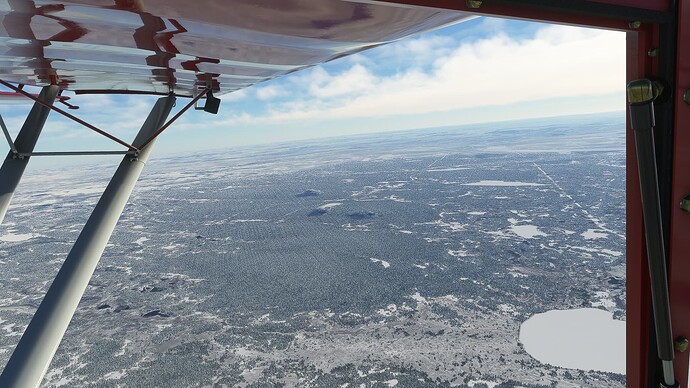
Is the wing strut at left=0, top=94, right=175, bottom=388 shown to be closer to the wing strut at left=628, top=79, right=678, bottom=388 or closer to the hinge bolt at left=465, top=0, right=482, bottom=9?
the hinge bolt at left=465, top=0, right=482, bottom=9

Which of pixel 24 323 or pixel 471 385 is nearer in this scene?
pixel 471 385

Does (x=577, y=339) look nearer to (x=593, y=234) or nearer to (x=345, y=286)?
(x=345, y=286)

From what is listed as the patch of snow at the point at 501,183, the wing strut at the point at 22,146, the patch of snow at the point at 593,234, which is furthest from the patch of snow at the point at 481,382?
the patch of snow at the point at 501,183

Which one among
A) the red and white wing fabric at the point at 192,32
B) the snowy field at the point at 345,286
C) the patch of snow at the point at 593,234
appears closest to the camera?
the red and white wing fabric at the point at 192,32

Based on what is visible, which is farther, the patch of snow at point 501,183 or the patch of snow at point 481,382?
the patch of snow at point 501,183

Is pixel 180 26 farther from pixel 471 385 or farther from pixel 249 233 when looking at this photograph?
pixel 249 233

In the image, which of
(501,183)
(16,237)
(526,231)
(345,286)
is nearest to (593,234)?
(526,231)

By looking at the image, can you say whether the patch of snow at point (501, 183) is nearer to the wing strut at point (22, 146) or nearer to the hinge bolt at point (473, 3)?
the wing strut at point (22, 146)

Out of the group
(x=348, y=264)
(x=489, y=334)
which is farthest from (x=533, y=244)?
(x=348, y=264)

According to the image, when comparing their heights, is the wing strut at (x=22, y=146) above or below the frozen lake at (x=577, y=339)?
above
